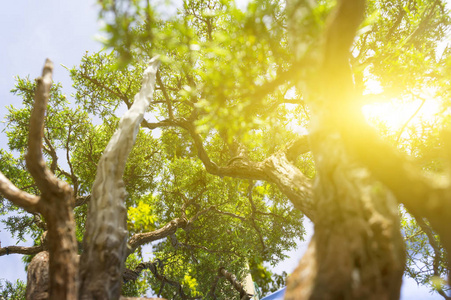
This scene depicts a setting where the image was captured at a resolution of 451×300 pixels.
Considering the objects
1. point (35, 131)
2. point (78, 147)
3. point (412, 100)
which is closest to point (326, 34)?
point (35, 131)

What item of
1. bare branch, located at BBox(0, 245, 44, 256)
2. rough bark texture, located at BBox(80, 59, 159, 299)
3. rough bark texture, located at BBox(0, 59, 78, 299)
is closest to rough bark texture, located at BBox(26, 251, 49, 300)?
rough bark texture, located at BBox(80, 59, 159, 299)

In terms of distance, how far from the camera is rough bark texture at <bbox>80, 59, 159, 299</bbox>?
3.38m

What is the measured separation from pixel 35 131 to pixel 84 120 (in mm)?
8222

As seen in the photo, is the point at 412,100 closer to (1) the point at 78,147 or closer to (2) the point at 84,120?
(2) the point at 84,120

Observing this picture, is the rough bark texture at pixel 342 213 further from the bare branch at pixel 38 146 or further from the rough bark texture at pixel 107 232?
the bare branch at pixel 38 146

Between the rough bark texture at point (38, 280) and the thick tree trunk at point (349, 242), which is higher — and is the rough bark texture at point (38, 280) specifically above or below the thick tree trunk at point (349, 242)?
above

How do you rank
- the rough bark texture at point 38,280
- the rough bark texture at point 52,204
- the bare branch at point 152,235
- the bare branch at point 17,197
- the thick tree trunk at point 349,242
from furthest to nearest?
the bare branch at point 152,235
the rough bark texture at point 38,280
the bare branch at point 17,197
the rough bark texture at point 52,204
the thick tree trunk at point 349,242

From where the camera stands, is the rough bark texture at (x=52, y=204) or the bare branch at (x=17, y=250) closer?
the rough bark texture at (x=52, y=204)

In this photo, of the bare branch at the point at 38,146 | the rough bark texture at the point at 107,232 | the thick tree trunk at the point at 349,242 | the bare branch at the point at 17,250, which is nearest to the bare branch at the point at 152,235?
the bare branch at the point at 17,250

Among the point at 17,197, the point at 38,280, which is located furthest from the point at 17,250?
the point at 17,197

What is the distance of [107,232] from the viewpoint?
3.61 m

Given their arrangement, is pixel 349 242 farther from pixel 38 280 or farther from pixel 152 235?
pixel 152 235

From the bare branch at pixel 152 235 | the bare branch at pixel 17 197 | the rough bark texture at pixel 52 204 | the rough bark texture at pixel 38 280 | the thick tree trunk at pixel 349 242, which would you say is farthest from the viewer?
the bare branch at pixel 152 235

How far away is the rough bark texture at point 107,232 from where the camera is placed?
338 centimetres
